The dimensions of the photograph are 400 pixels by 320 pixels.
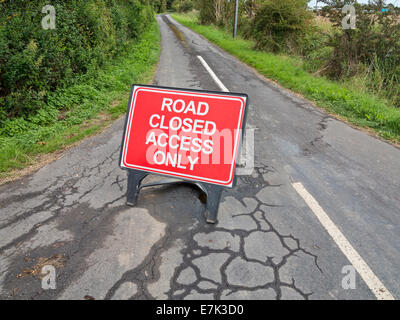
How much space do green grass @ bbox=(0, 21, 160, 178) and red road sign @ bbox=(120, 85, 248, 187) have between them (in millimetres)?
2326

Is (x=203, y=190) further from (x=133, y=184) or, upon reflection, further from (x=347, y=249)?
(x=347, y=249)

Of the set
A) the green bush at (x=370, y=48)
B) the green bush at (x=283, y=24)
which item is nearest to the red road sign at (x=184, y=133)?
the green bush at (x=370, y=48)

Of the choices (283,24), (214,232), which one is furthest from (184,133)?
Result: (283,24)

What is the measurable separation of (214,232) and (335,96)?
6614 millimetres

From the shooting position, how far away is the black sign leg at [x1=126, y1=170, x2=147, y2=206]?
10.6ft

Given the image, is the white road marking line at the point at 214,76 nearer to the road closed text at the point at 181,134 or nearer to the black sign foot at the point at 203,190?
the road closed text at the point at 181,134

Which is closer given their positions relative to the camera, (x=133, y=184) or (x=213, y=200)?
(x=213, y=200)

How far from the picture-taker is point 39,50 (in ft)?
18.8

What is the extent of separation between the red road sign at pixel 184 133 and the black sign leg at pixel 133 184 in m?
0.08

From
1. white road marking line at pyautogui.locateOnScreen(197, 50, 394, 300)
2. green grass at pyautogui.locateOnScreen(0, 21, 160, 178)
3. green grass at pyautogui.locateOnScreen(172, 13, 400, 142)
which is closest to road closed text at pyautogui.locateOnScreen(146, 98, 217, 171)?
white road marking line at pyautogui.locateOnScreen(197, 50, 394, 300)

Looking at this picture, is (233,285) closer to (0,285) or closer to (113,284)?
(113,284)

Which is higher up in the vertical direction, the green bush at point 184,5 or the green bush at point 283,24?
the green bush at point 184,5

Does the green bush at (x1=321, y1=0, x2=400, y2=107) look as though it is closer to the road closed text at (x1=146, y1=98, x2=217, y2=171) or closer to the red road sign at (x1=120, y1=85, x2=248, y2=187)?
the red road sign at (x1=120, y1=85, x2=248, y2=187)

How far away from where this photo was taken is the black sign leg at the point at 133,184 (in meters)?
3.23
